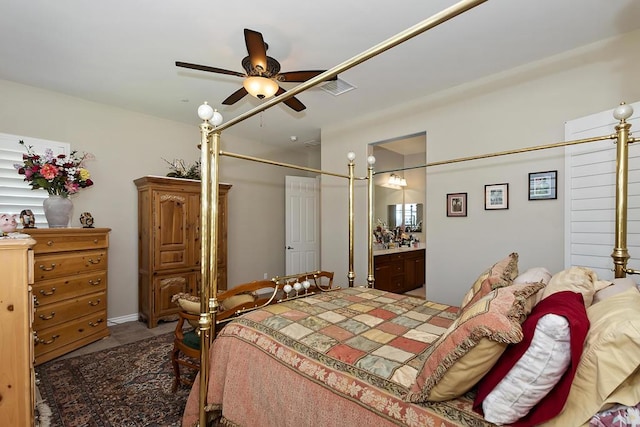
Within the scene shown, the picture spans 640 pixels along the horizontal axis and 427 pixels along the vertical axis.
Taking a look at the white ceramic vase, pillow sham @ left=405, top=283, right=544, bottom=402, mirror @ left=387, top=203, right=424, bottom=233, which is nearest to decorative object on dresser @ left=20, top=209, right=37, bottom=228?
the white ceramic vase

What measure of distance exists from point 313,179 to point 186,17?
384cm

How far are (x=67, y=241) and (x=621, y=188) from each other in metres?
4.52

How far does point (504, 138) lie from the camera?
3012mm

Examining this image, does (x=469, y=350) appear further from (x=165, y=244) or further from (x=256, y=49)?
(x=165, y=244)

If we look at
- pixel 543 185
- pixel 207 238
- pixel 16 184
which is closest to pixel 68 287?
pixel 16 184

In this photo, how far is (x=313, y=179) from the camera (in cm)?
584

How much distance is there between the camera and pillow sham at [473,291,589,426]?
34.1 inches

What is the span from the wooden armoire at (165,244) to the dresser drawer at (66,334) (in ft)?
1.74

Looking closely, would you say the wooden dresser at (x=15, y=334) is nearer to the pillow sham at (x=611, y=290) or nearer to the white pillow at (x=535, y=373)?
the white pillow at (x=535, y=373)

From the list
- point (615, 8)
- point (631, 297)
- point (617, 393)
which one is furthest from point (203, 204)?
point (615, 8)

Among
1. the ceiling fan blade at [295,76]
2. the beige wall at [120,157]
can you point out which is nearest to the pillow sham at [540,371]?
the ceiling fan blade at [295,76]

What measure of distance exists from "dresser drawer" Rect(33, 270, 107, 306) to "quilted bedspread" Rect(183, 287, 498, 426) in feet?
6.81

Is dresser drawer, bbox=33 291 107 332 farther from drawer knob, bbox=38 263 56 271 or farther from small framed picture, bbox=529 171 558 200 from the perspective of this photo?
small framed picture, bbox=529 171 558 200

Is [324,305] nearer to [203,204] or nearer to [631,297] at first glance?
[203,204]
